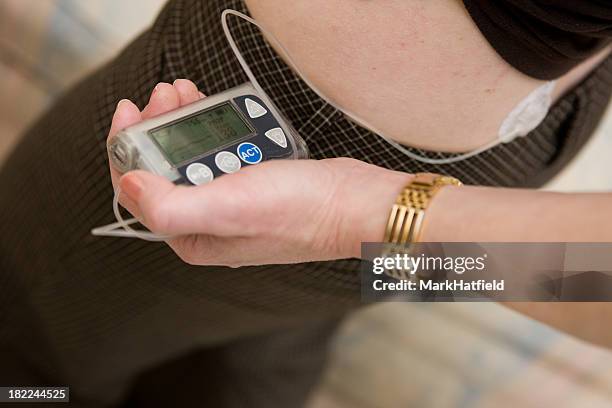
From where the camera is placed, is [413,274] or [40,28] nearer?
[413,274]

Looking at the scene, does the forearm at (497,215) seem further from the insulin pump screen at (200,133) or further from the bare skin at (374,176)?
the insulin pump screen at (200,133)

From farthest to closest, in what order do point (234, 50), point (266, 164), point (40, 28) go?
point (40, 28) → point (234, 50) → point (266, 164)

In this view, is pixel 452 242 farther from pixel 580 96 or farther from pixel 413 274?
pixel 580 96

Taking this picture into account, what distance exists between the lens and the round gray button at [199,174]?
0.48 m

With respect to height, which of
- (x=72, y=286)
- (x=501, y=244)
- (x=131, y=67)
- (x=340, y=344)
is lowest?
(x=340, y=344)

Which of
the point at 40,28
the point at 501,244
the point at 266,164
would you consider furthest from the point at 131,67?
the point at 40,28

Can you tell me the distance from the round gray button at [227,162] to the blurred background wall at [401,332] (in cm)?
72

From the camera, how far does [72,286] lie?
0.77 metres

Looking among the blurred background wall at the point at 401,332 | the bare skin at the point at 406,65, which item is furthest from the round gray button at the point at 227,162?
the blurred background wall at the point at 401,332

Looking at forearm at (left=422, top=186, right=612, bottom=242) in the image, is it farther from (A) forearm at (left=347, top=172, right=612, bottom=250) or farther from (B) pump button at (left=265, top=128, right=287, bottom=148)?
(B) pump button at (left=265, top=128, right=287, bottom=148)

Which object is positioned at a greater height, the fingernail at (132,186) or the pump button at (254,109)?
the pump button at (254,109)

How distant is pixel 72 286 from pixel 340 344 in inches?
21.8

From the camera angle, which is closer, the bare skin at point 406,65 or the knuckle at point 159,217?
the knuckle at point 159,217

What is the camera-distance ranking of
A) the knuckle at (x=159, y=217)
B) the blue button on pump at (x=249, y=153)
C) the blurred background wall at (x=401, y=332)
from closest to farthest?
the knuckle at (x=159, y=217), the blue button on pump at (x=249, y=153), the blurred background wall at (x=401, y=332)
